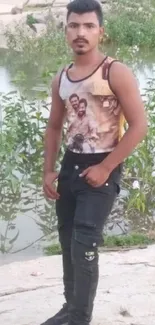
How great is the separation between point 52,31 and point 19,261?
36.4 feet

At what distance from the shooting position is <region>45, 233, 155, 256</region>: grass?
522cm

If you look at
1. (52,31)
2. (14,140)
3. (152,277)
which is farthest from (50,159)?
(52,31)

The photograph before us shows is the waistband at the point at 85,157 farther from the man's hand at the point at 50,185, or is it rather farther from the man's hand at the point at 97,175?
the man's hand at the point at 50,185

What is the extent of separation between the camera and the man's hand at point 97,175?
323cm

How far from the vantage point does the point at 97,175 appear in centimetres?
323

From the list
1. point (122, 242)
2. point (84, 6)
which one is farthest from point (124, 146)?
point (122, 242)

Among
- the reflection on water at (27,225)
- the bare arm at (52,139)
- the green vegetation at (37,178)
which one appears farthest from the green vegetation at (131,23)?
the bare arm at (52,139)

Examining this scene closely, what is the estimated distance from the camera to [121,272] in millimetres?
4555

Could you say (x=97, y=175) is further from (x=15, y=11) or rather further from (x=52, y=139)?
(x=15, y=11)

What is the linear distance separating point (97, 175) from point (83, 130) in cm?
20

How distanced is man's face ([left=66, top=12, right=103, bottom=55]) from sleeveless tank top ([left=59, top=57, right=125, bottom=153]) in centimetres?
10

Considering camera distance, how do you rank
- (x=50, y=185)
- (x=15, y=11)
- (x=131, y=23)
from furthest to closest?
(x=15, y=11), (x=131, y=23), (x=50, y=185)

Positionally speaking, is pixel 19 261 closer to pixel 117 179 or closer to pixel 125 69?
pixel 117 179

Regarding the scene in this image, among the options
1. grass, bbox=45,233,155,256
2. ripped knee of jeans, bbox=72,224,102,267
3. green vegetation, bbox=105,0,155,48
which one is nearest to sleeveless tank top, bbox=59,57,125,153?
ripped knee of jeans, bbox=72,224,102,267
